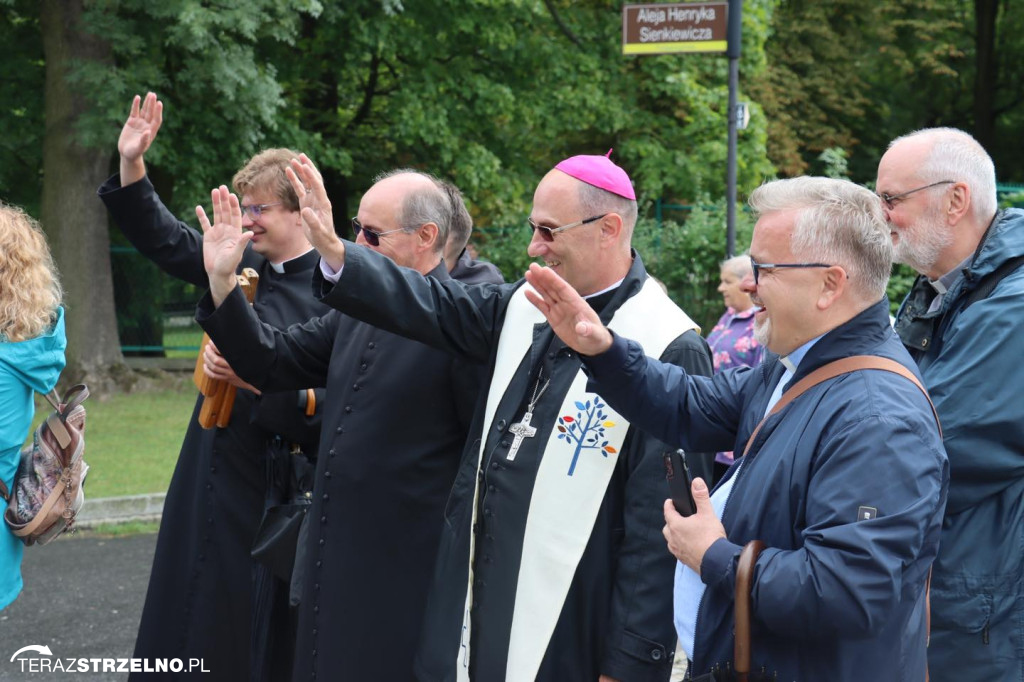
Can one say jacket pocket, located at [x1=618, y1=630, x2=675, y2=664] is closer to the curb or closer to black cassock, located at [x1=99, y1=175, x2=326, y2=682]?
black cassock, located at [x1=99, y1=175, x2=326, y2=682]

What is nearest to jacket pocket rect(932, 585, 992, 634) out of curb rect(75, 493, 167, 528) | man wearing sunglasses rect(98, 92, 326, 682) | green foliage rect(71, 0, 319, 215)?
man wearing sunglasses rect(98, 92, 326, 682)

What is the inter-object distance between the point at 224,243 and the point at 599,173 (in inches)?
46.4

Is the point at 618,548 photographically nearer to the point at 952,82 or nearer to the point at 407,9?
the point at 407,9

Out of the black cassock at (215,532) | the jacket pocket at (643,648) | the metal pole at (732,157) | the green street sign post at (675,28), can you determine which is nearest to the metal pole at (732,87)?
the metal pole at (732,157)

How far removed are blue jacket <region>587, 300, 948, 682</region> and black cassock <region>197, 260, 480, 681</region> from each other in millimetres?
1400

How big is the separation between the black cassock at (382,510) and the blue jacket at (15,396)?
1.95 feet

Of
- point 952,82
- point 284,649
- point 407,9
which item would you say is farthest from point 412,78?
point 952,82

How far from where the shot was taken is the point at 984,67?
2903 cm

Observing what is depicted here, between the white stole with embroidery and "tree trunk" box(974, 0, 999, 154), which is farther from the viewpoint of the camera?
"tree trunk" box(974, 0, 999, 154)

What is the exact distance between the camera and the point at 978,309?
303cm

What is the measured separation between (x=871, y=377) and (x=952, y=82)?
30.5 metres

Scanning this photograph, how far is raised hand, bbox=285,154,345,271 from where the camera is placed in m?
3.06

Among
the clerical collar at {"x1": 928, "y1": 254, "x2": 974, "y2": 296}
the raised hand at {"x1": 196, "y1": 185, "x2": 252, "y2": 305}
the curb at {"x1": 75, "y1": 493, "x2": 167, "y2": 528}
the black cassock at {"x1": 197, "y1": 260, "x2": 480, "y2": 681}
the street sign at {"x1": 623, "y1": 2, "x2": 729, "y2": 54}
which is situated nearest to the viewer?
the clerical collar at {"x1": 928, "y1": 254, "x2": 974, "y2": 296}

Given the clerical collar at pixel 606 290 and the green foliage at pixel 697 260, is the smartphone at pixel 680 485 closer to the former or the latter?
the clerical collar at pixel 606 290
